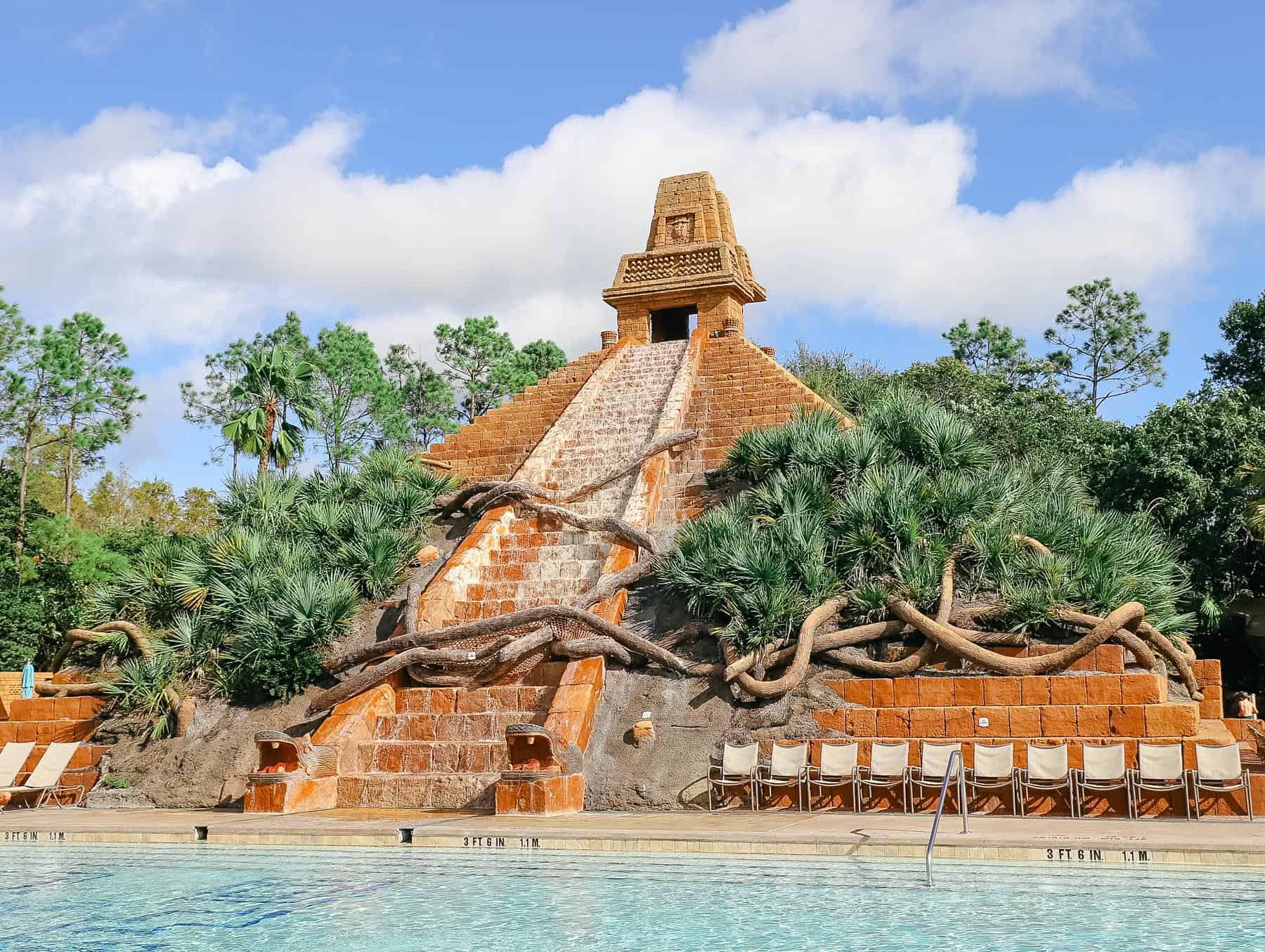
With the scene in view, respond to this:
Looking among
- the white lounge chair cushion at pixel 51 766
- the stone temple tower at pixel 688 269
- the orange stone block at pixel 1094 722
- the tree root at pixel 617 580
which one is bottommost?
the white lounge chair cushion at pixel 51 766

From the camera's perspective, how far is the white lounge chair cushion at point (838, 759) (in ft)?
39.7

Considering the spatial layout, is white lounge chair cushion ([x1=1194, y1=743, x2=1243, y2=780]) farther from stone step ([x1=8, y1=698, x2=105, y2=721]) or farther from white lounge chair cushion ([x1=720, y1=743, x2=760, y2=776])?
stone step ([x1=8, y1=698, x2=105, y2=721])

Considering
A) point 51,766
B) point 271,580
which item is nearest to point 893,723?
point 271,580

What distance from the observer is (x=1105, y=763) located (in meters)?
11.3

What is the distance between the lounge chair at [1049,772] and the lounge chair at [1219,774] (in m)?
1.07

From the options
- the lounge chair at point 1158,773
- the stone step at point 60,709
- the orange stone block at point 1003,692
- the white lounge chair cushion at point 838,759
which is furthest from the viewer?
the stone step at point 60,709

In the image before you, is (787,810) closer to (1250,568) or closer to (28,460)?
(1250,568)

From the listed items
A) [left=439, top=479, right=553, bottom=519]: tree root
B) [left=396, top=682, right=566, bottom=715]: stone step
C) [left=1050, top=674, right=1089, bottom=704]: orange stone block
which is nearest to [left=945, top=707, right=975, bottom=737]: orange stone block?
[left=1050, top=674, right=1089, bottom=704]: orange stone block

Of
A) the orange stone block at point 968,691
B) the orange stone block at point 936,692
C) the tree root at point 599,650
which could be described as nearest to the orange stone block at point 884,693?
the orange stone block at point 936,692

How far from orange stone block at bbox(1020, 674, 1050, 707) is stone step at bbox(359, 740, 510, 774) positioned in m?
5.32

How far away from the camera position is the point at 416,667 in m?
14.7

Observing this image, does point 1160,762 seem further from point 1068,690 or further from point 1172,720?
point 1068,690

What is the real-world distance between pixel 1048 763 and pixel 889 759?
1464mm

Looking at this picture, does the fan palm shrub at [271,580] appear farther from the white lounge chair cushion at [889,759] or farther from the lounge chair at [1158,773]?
the lounge chair at [1158,773]
